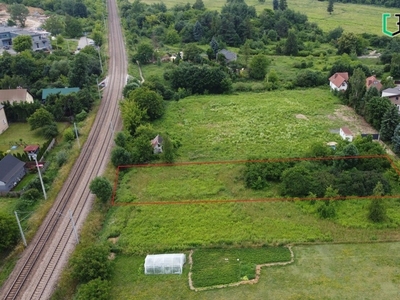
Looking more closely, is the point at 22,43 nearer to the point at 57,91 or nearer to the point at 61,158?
the point at 57,91

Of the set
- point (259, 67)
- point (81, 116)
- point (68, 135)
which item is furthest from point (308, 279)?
point (259, 67)

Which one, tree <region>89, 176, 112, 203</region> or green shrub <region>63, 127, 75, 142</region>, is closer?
tree <region>89, 176, 112, 203</region>

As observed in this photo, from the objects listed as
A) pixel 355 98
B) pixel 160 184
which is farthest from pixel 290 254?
pixel 355 98

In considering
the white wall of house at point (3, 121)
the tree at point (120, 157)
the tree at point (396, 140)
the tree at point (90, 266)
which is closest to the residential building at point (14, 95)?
the white wall of house at point (3, 121)

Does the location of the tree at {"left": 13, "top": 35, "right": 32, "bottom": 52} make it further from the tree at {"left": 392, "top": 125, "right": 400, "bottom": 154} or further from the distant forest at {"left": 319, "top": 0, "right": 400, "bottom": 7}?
the distant forest at {"left": 319, "top": 0, "right": 400, "bottom": 7}

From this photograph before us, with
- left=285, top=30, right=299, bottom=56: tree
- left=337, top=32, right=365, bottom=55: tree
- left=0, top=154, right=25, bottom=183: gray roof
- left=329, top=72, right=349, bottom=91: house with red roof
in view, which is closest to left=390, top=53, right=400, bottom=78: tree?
left=329, top=72, right=349, bottom=91: house with red roof

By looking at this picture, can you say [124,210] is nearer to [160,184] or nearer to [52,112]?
[160,184]
